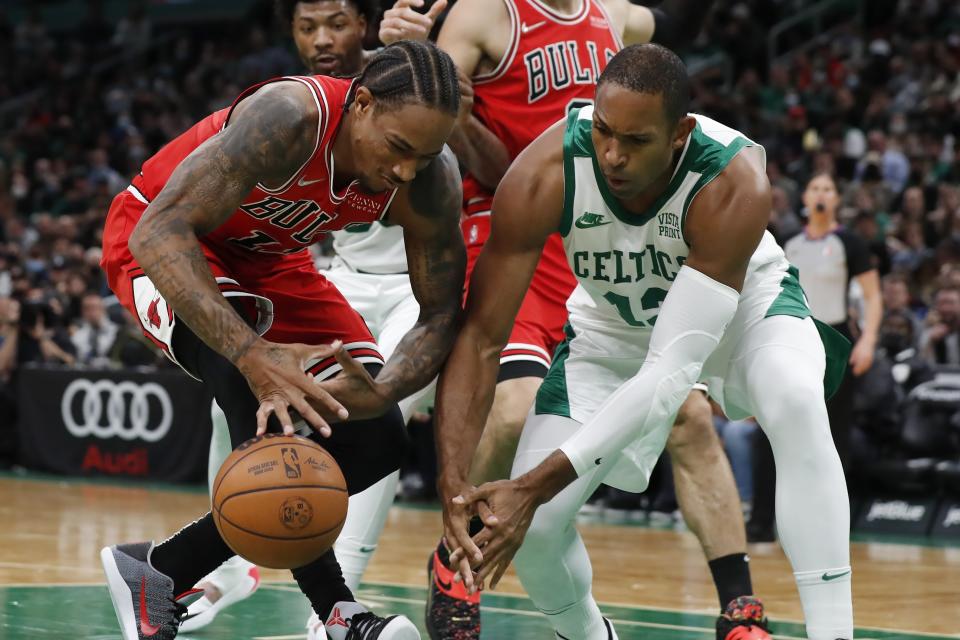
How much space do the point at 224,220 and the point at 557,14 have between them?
2095 mm

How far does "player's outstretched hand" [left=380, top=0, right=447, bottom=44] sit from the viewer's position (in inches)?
190

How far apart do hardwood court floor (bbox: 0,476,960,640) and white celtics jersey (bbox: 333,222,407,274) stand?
4.57ft

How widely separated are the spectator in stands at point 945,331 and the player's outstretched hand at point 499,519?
670cm

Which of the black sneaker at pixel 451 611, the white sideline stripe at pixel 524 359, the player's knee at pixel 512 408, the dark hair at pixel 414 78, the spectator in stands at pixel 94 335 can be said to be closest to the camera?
the dark hair at pixel 414 78

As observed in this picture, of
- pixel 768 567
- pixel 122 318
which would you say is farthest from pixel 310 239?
pixel 122 318

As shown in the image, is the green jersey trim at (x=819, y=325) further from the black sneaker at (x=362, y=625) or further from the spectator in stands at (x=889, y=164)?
the spectator in stands at (x=889, y=164)

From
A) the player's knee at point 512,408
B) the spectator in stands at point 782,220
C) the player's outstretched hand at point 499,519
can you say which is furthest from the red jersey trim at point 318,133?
the spectator in stands at point 782,220

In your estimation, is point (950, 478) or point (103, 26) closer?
point (950, 478)

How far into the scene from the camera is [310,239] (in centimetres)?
422

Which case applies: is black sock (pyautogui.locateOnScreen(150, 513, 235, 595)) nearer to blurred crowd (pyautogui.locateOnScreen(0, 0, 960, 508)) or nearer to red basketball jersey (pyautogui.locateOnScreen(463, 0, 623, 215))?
red basketball jersey (pyautogui.locateOnScreen(463, 0, 623, 215))

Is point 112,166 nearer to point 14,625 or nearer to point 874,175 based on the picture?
point 874,175

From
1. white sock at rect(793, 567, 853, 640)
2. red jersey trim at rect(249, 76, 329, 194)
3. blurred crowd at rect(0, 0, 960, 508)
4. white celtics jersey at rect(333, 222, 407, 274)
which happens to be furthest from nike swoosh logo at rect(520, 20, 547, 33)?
blurred crowd at rect(0, 0, 960, 508)

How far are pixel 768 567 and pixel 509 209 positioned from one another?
4.14 metres

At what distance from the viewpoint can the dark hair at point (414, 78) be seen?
3.82 metres
